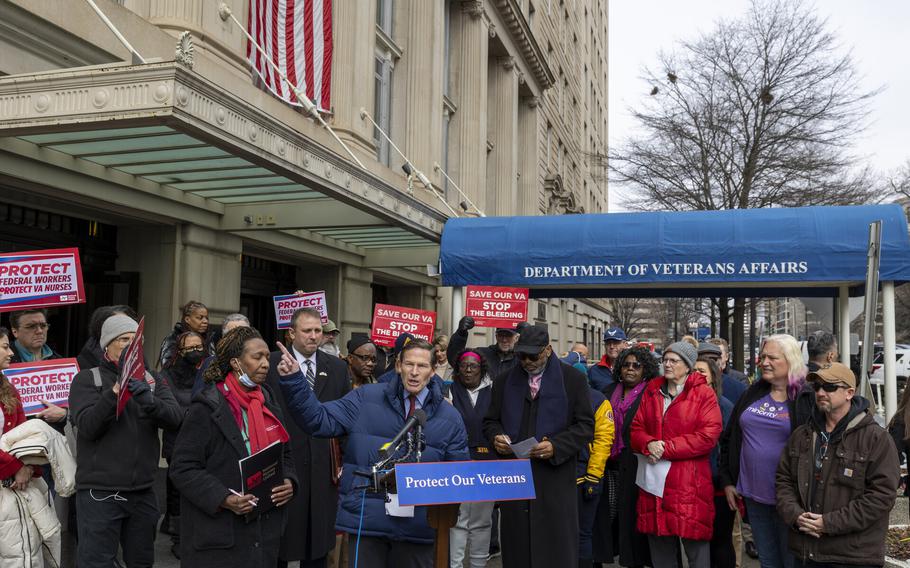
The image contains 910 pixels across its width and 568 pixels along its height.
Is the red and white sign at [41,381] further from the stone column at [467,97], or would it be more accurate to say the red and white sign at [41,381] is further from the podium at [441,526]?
the stone column at [467,97]

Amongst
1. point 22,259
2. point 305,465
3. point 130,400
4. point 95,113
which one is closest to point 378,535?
point 305,465

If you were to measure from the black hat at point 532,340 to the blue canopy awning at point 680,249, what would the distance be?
713cm

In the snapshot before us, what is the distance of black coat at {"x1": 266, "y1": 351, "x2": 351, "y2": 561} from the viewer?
5.36m

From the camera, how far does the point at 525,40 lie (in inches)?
1248

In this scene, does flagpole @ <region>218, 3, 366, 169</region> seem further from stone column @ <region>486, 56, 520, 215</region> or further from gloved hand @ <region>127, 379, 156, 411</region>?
stone column @ <region>486, 56, 520, 215</region>

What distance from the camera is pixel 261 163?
8.98 metres

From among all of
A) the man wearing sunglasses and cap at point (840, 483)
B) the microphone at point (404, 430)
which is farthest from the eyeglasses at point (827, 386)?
the microphone at point (404, 430)

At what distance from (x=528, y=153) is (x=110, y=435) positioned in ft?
105

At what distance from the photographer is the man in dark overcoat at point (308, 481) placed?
5359 millimetres

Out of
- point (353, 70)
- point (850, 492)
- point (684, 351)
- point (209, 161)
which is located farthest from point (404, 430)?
point (353, 70)

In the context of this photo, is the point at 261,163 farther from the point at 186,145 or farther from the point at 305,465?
the point at 305,465

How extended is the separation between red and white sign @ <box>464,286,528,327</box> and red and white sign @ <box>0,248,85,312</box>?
579 cm

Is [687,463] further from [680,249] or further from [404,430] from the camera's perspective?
[680,249]

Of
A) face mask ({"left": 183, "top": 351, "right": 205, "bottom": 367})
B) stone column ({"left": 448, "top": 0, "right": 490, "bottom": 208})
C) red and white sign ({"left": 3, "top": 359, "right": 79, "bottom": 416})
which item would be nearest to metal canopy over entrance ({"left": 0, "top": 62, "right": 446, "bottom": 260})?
face mask ({"left": 183, "top": 351, "right": 205, "bottom": 367})
